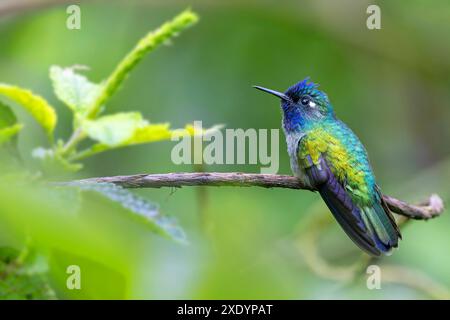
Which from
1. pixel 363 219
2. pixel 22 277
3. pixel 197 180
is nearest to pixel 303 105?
pixel 363 219

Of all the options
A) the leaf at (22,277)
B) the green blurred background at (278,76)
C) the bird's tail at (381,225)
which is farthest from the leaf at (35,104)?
the green blurred background at (278,76)

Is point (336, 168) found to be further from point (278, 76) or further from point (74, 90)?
point (278, 76)

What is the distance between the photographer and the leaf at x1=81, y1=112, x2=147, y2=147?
86 centimetres

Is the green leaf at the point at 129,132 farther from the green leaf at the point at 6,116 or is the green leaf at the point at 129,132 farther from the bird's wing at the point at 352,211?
the bird's wing at the point at 352,211

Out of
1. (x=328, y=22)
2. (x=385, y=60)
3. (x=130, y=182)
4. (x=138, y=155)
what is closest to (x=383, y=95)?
(x=385, y=60)

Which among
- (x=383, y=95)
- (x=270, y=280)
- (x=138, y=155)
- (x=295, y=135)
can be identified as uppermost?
(x=383, y=95)

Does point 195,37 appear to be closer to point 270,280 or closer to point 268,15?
point 268,15

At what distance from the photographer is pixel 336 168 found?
8.54 feet

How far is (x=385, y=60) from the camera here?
4.50 meters

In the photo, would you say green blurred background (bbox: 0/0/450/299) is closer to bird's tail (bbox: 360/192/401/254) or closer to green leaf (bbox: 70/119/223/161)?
bird's tail (bbox: 360/192/401/254)

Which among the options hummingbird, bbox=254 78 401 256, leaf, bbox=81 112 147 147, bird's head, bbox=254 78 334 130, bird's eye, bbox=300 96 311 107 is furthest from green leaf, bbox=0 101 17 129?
bird's eye, bbox=300 96 311 107

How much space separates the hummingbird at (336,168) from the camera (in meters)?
2.22

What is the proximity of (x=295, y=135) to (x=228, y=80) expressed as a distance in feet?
4.65

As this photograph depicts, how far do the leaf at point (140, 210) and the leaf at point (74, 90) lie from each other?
0.87 ft
